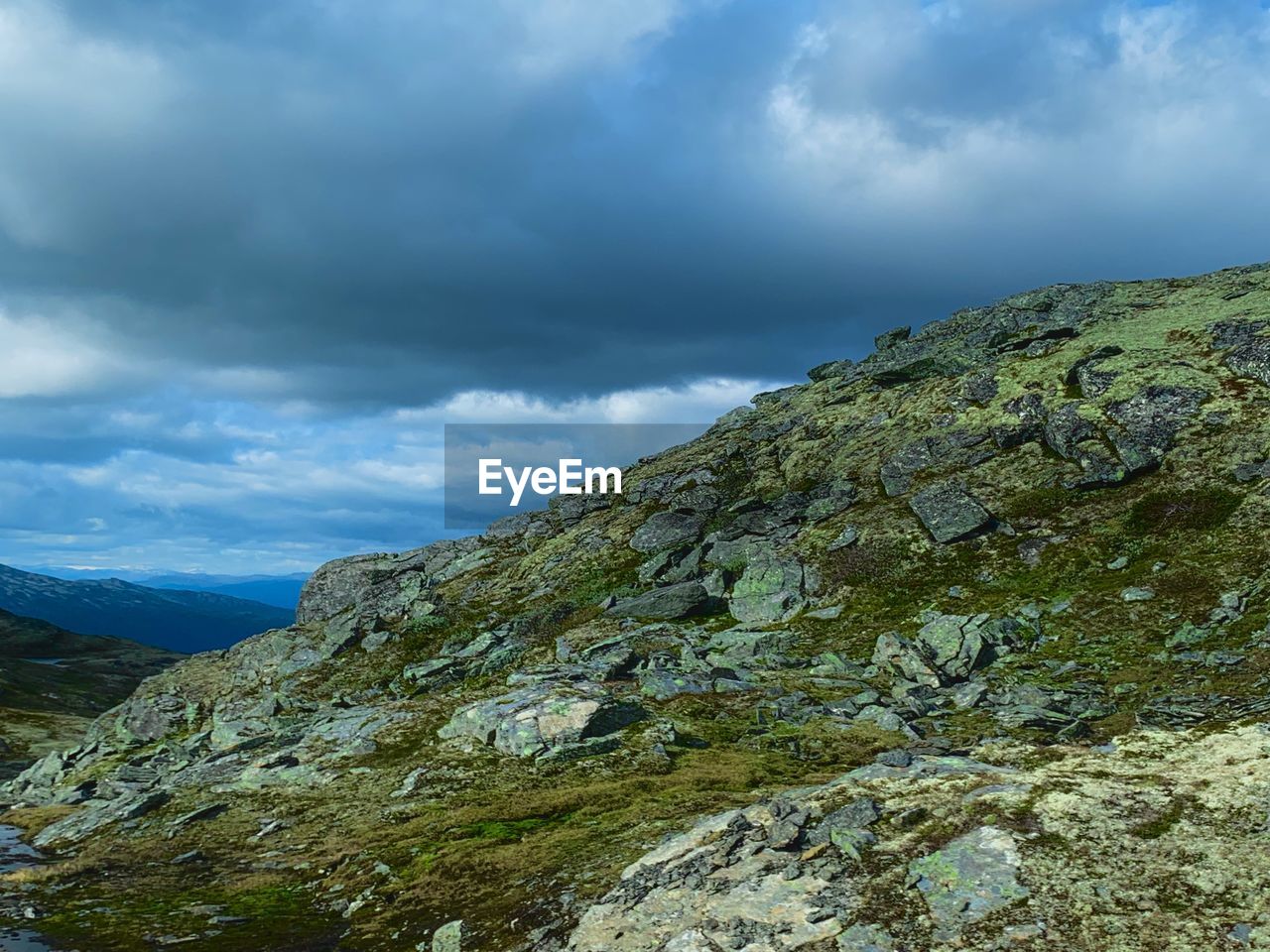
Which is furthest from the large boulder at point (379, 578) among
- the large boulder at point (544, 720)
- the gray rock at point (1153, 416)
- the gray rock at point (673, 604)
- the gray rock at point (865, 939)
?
the gray rock at point (865, 939)

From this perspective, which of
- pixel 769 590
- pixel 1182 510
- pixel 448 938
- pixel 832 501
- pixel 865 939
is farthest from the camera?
pixel 832 501

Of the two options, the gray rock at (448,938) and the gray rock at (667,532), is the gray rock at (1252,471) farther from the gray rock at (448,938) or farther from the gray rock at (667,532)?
the gray rock at (448,938)

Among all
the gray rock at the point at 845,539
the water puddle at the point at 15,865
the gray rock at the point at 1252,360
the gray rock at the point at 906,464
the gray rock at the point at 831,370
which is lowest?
the water puddle at the point at 15,865

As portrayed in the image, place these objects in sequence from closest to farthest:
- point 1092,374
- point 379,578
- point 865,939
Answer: point 865,939
point 1092,374
point 379,578

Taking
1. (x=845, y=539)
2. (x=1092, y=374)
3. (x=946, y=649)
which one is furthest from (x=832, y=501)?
(x=946, y=649)

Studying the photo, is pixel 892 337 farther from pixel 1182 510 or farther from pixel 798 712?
pixel 798 712

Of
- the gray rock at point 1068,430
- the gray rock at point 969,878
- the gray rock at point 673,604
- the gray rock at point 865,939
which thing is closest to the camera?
the gray rock at point 865,939

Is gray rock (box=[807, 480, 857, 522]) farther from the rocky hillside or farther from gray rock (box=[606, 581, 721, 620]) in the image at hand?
gray rock (box=[606, 581, 721, 620])
